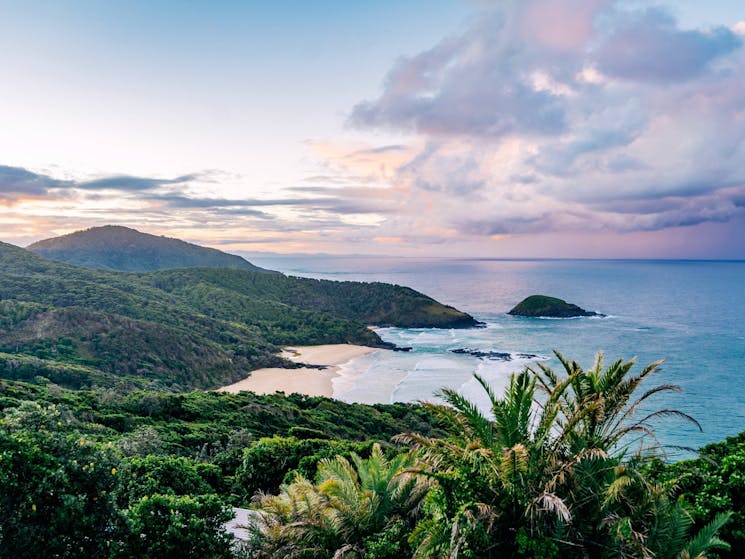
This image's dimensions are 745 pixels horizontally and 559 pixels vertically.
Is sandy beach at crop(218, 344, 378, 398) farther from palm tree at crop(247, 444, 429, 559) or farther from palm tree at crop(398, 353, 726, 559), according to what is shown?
palm tree at crop(398, 353, 726, 559)

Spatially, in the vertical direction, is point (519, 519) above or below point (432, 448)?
below

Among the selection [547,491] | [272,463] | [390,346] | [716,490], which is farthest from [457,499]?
[390,346]

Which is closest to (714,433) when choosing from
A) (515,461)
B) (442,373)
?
(442,373)

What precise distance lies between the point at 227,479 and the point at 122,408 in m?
14.9

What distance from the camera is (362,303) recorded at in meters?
111

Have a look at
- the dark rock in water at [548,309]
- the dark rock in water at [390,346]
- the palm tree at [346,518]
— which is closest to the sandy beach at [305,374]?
the dark rock in water at [390,346]

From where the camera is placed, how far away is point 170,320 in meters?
68.8

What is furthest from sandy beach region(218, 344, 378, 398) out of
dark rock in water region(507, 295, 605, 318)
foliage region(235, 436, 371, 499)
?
dark rock in water region(507, 295, 605, 318)

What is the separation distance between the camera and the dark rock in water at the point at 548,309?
9794 centimetres

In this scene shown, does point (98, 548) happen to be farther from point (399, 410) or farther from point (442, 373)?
point (442, 373)

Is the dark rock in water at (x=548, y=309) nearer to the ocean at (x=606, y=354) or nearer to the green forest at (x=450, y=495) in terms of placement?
the ocean at (x=606, y=354)

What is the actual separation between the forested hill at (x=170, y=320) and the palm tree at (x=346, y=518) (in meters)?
37.9

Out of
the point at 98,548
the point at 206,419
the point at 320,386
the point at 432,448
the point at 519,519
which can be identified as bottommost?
the point at 320,386

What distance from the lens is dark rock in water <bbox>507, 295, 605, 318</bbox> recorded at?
321ft
